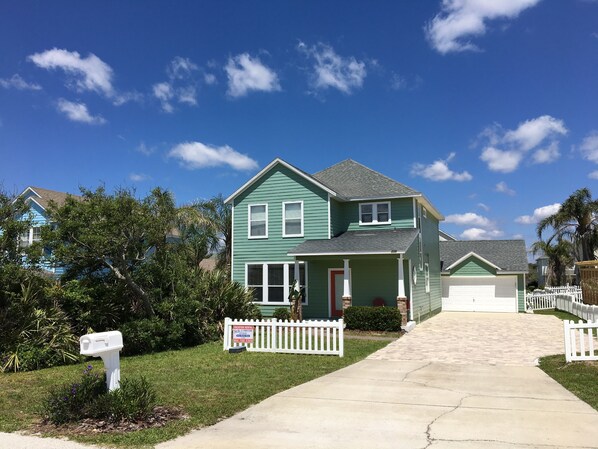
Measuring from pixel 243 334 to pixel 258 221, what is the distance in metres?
10.2

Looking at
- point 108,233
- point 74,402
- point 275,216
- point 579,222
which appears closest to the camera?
point 74,402

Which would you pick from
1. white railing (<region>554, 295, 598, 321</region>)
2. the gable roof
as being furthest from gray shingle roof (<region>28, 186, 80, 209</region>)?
white railing (<region>554, 295, 598, 321</region>)

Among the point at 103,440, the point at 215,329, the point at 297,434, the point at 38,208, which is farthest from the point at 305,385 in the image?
the point at 38,208

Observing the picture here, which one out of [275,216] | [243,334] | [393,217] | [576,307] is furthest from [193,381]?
[576,307]

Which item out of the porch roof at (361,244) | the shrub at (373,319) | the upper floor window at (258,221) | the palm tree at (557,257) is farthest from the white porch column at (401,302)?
the palm tree at (557,257)

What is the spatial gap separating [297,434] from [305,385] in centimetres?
298

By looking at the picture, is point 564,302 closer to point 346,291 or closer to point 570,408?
point 346,291

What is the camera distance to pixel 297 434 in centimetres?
566

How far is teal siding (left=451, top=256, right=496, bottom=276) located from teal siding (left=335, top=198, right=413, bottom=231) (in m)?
9.25

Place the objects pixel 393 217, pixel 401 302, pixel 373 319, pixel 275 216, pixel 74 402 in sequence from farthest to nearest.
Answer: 1. pixel 275 216
2. pixel 393 217
3. pixel 401 302
4. pixel 373 319
5. pixel 74 402

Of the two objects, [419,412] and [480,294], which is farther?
[480,294]

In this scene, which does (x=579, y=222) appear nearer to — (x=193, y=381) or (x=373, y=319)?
(x=373, y=319)

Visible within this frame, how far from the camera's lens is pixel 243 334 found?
1293 centimetres

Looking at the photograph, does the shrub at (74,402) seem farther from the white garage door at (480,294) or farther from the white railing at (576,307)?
the white garage door at (480,294)
